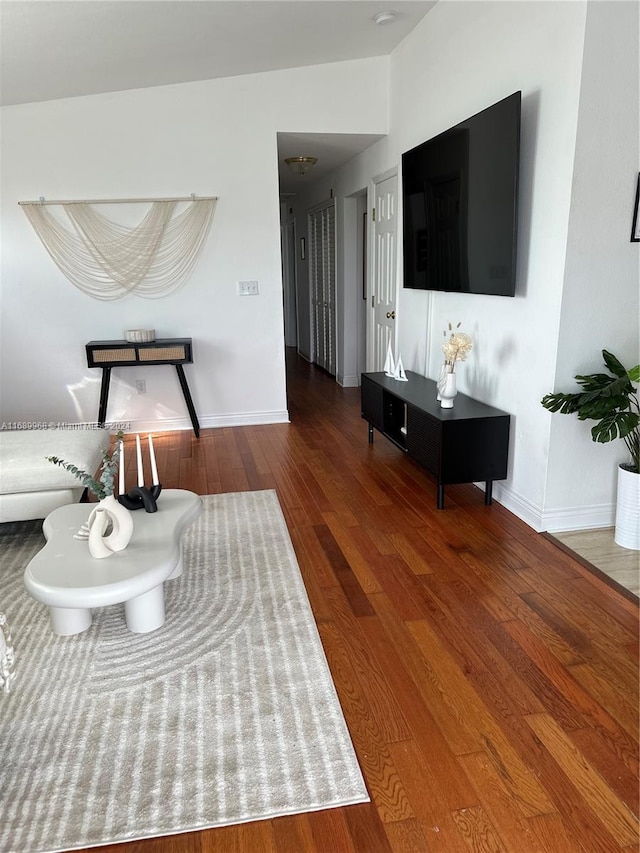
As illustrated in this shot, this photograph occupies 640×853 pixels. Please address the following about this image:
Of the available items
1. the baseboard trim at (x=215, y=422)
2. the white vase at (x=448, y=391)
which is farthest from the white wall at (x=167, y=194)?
the white vase at (x=448, y=391)

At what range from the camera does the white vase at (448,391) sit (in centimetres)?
333

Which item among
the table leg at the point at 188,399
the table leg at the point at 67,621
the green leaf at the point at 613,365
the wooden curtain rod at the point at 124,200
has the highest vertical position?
the wooden curtain rod at the point at 124,200

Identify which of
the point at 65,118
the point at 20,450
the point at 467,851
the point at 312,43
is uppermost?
the point at 312,43

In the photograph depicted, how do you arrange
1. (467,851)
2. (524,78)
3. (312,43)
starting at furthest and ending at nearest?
(312,43)
(524,78)
(467,851)

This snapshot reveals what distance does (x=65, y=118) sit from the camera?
175 inches

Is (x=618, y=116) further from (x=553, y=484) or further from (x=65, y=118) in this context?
(x=65, y=118)

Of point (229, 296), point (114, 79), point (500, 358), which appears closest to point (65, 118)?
point (114, 79)

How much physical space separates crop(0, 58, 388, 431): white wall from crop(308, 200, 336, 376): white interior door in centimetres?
195

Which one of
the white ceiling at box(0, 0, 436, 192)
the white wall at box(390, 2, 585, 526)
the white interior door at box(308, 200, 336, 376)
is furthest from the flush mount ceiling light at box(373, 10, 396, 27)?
the white interior door at box(308, 200, 336, 376)

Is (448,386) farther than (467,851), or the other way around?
(448,386)

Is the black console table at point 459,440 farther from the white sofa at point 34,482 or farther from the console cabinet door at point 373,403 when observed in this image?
the white sofa at point 34,482

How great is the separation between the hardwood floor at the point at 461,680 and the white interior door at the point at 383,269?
2085 millimetres

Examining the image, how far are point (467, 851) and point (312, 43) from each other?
4.52 metres

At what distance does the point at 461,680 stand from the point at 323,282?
19.7ft
